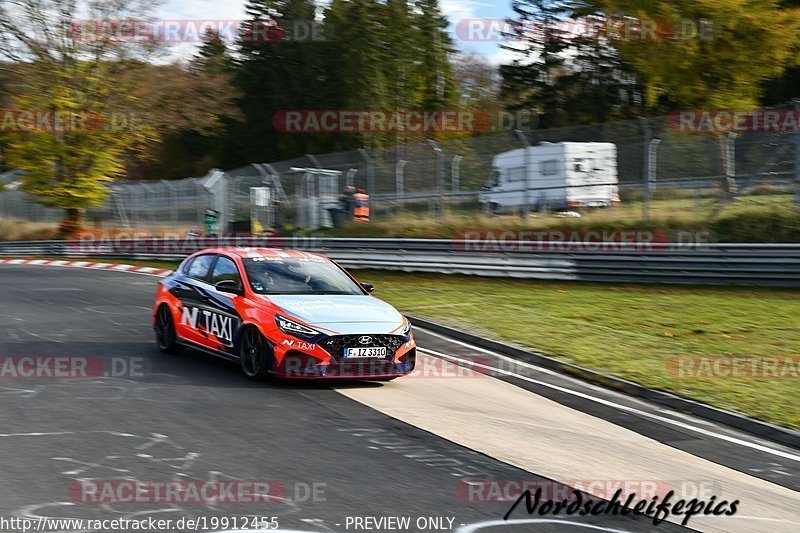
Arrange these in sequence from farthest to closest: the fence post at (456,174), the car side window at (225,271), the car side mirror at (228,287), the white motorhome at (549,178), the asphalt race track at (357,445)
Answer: the fence post at (456,174) < the white motorhome at (549,178) < the car side window at (225,271) < the car side mirror at (228,287) < the asphalt race track at (357,445)

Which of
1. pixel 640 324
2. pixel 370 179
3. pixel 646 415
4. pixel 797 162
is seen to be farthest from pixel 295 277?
pixel 370 179

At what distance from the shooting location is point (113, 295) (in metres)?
19.2

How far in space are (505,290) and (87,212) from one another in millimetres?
28823

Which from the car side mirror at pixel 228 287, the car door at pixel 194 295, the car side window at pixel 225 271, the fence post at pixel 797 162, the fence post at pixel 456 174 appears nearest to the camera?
the car side mirror at pixel 228 287

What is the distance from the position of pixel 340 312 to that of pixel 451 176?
14.4 m

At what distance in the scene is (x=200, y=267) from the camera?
11.8 m

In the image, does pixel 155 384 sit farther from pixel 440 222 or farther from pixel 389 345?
pixel 440 222

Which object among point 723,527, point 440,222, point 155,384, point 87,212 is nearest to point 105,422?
point 155,384

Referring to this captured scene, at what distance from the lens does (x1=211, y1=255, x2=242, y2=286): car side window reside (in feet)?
35.6

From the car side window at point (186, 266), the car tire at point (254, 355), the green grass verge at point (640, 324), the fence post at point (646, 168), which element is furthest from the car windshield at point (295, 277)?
the fence post at point (646, 168)

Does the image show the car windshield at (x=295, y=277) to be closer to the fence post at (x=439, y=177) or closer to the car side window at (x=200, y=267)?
the car side window at (x=200, y=267)

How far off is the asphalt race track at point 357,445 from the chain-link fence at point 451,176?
30.8ft

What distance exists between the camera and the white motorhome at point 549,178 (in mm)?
21969

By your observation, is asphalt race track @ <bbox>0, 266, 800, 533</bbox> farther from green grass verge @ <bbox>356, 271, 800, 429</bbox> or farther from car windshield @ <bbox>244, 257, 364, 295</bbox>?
car windshield @ <bbox>244, 257, 364, 295</bbox>
